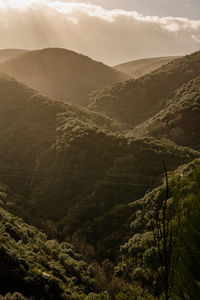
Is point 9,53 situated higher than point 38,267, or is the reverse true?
point 9,53

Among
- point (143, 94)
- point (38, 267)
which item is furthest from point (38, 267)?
point (143, 94)

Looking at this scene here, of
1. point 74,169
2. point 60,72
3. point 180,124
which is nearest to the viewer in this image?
point 74,169

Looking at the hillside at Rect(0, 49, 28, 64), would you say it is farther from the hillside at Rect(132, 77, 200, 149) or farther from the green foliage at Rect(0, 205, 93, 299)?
the green foliage at Rect(0, 205, 93, 299)

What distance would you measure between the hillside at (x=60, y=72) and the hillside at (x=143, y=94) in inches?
778

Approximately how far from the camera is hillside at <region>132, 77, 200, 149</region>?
54.5 metres

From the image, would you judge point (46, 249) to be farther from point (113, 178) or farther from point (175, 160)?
point (175, 160)

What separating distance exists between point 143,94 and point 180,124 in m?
31.7

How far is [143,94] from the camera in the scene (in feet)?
284

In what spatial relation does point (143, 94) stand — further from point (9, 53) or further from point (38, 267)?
point (9, 53)

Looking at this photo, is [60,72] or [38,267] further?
[60,72]

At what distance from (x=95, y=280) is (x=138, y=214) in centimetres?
933

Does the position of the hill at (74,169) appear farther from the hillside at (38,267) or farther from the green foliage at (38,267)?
the hillside at (38,267)

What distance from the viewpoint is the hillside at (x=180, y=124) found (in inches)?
2147

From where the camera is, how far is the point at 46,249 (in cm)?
2294
